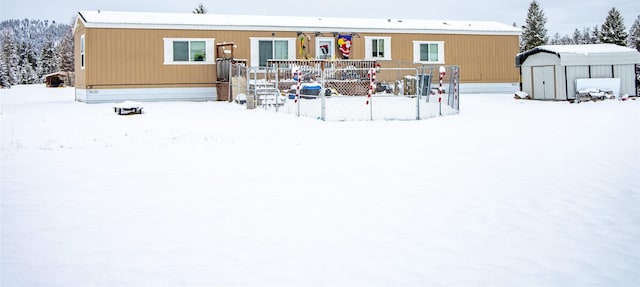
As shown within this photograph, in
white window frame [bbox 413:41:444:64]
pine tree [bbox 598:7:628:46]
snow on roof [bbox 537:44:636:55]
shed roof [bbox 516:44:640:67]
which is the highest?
pine tree [bbox 598:7:628:46]

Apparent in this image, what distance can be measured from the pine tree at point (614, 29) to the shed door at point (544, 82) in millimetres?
31588

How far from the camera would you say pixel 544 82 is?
23672mm

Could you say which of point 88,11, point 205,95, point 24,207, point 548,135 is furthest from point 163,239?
point 88,11

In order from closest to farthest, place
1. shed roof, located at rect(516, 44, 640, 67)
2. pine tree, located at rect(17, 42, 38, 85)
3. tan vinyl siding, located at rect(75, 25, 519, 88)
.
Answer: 1. shed roof, located at rect(516, 44, 640, 67)
2. tan vinyl siding, located at rect(75, 25, 519, 88)
3. pine tree, located at rect(17, 42, 38, 85)

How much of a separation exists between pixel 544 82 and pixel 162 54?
627 inches

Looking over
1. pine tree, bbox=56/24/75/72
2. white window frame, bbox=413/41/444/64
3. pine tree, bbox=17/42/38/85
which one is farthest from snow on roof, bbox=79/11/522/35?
pine tree, bbox=17/42/38/85

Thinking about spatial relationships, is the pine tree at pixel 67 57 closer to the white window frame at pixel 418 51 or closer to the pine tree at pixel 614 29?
the white window frame at pixel 418 51

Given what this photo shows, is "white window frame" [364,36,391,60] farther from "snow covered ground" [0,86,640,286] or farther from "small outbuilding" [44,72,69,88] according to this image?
"small outbuilding" [44,72,69,88]

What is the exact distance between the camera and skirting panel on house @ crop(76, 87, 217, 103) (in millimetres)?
23641

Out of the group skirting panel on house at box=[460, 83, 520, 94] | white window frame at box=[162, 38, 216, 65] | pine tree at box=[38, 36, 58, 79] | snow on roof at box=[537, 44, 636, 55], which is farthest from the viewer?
pine tree at box=[38, 36, 58, 79]

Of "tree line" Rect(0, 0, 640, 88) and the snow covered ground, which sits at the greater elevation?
"tree line" Rect(0, 0, 640, 88)

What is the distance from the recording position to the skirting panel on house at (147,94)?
2364 centimetres

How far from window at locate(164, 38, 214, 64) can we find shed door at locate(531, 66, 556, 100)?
45.1ft

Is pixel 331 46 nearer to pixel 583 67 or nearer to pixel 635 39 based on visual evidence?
pixel 583 67
